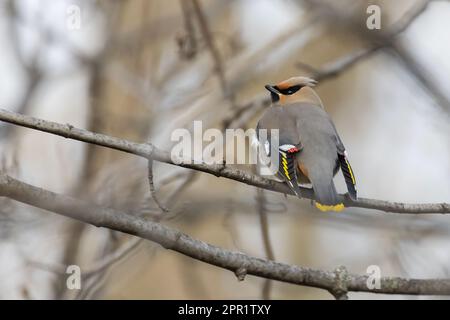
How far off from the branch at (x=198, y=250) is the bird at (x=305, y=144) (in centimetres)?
75

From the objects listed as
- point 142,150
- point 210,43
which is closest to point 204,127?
point 210,43

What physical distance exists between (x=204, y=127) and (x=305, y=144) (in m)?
1.50

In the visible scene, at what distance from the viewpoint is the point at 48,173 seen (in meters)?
6.62

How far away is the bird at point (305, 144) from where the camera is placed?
4254 mm

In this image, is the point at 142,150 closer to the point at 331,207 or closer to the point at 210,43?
the point at 331,207

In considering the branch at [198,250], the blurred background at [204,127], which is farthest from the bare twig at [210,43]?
the branch at [198,250]

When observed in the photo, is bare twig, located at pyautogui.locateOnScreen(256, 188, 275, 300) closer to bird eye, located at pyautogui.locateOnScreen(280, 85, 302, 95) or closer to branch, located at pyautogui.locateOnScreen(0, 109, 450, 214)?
branch, located at pyautogui.locateOnScreen(0, 109, 450, 214)

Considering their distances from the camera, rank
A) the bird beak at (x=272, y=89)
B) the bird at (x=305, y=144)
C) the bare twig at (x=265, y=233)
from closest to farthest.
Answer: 1. the bare twig at (x=265, y=233)
2. the bird at (x=305, y=144)
3. the bird beak at (x=272, y=89)

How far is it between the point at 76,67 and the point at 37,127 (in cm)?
331

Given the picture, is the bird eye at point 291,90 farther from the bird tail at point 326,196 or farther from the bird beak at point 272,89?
the bird tail at point 326,196

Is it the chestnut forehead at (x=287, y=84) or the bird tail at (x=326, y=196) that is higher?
the chestnut forehead at (x=287, y=84)

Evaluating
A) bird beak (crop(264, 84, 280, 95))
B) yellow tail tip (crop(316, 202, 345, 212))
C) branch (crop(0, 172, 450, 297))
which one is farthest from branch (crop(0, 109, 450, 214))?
bird beak (crop(264, 84, 280, 95))

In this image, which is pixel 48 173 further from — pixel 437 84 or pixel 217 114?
pixel 437 84

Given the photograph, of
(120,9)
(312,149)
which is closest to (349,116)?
(120,9)
